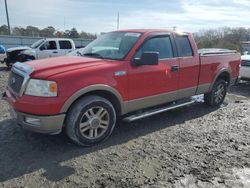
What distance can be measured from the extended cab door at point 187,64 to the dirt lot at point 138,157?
75 centimetres

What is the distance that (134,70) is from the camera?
483 centimetres

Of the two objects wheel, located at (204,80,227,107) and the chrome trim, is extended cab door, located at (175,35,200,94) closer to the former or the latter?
wheel, located at (204,80,227,107)

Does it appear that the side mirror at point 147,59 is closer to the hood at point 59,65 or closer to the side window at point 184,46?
the hood at point 59,65

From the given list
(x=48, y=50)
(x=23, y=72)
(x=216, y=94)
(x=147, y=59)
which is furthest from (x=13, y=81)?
(x=48, y=50)

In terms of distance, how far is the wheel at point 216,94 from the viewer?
690 cm

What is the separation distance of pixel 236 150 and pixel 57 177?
284 centimetres

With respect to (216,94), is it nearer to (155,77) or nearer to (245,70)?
(155,77)

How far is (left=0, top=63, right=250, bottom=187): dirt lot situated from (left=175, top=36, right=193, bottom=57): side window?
1420mm

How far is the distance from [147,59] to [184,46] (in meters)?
1.49

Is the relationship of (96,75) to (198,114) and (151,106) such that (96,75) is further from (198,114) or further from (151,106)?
(198,114)

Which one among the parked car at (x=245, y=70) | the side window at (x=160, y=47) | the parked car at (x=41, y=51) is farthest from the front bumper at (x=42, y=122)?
the parked car at (x=41, y=51)

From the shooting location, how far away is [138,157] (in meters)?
4.17

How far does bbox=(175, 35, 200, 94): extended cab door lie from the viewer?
5.72 meters

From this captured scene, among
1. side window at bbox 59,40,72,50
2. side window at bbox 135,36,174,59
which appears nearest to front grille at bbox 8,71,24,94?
side window at bbox 135,36,174,59
